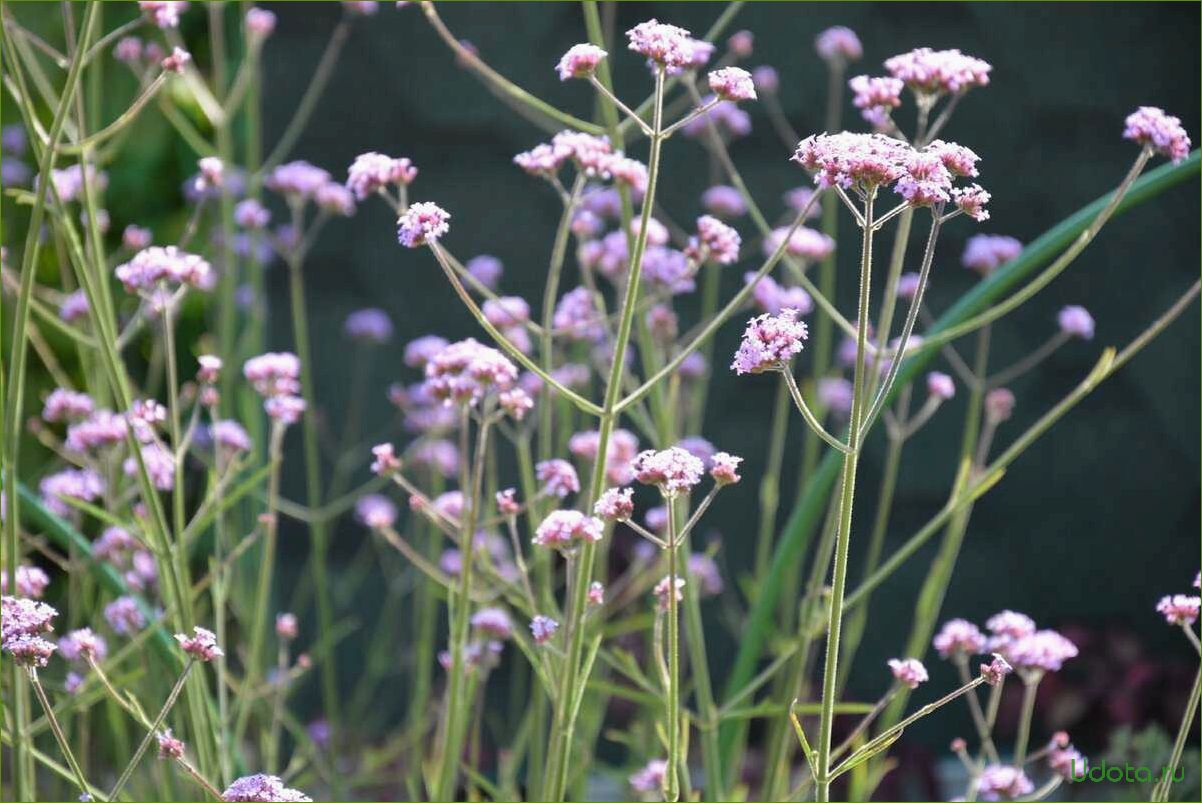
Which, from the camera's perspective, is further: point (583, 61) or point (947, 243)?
point (947, 243)

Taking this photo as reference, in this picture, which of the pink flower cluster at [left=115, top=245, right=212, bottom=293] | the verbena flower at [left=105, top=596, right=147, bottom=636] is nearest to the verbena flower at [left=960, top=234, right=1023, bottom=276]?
the pink flower cluster at [left=115, top=245, right=212, bottom=293]

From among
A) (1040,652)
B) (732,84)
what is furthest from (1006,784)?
(732,84)

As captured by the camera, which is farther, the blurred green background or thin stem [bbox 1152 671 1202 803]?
the blurred green background

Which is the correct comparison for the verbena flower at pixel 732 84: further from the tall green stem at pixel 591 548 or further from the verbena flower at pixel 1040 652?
the verbena flower at pixel 1040 652

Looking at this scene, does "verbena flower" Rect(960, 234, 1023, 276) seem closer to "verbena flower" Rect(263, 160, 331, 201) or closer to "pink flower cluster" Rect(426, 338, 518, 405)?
"pink flower cluster" Rect(426, 338, 518, 405)

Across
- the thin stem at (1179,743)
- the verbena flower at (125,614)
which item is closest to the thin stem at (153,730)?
the verbena flower at (125,614)

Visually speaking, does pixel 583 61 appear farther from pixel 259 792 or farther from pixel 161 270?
pixel 259 792
